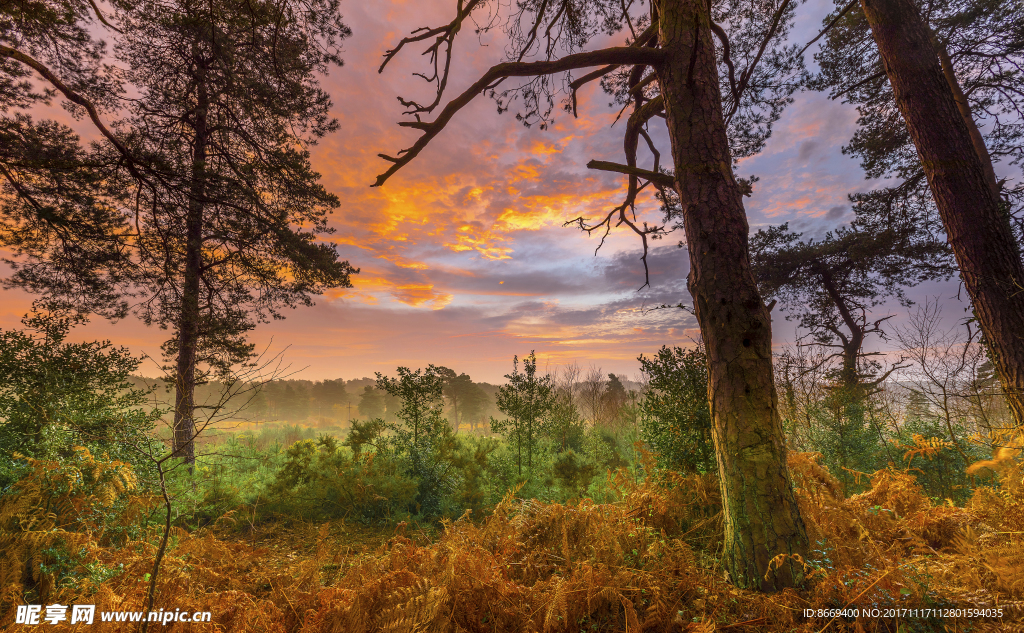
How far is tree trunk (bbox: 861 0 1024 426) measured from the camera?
10.7 feet

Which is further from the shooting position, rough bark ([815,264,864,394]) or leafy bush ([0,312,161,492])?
rough bark ([815,264,864,394])

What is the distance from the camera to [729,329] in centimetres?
263

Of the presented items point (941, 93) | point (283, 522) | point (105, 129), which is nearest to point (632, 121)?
point (941, 93)

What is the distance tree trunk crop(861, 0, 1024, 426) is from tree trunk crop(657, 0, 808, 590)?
2.69 meters

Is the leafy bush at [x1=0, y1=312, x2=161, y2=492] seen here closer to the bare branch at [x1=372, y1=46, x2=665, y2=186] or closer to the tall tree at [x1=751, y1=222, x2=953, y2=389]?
the bare branch at [x1=372, y1=46, x2=665, y2=186]

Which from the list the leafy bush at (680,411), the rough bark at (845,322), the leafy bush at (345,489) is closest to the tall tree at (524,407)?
the leafy bush at (345,489)

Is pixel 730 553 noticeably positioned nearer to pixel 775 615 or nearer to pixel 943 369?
pixel 775 615

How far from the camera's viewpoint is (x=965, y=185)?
3512mm

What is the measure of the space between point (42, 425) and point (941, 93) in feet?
34.4

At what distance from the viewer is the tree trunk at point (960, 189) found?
3275mm

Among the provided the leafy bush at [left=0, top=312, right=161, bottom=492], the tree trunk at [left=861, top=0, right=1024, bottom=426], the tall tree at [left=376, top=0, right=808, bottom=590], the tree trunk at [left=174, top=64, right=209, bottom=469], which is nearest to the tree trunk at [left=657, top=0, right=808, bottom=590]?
the tall tree at [left=376, top=0, right=808, bottom=590]

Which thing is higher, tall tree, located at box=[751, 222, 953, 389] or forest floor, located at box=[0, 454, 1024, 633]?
tall tree, located at box=[751, 222, 953, 389]

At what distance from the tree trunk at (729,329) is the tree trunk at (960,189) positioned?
2.69 m

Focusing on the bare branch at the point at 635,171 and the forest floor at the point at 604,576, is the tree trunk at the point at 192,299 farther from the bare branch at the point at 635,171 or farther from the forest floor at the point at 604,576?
the bare branch at the point at 635,171
